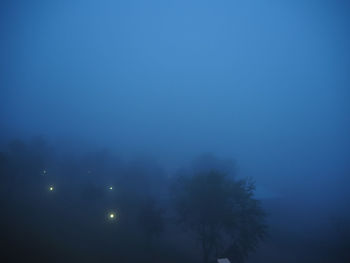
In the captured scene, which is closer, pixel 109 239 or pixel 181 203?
pixel 181 203

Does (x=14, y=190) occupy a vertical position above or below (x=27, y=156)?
below

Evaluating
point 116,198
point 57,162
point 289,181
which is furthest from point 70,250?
point 289,181

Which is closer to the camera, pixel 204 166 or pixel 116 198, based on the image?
pixel 116 198

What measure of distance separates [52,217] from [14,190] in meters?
15.8

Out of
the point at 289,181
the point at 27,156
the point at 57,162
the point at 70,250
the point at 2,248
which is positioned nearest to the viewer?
the point at 2,248

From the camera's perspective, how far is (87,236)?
2455 cm

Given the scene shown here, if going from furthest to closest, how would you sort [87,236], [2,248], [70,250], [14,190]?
[14,190] → [87,236] → [70,250] → [2,248]

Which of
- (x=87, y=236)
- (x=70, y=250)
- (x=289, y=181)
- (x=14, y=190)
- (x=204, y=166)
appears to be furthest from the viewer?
(x=289, y=181)

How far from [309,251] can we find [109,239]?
103 ft

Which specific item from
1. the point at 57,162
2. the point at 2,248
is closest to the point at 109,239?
the point at 2,248

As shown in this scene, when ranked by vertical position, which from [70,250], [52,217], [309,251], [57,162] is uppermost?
[57,162]

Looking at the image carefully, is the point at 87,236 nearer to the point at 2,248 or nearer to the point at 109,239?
the point at 109,239

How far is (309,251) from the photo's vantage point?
28406 mm

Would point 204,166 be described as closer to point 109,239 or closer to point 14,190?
point 109,239
